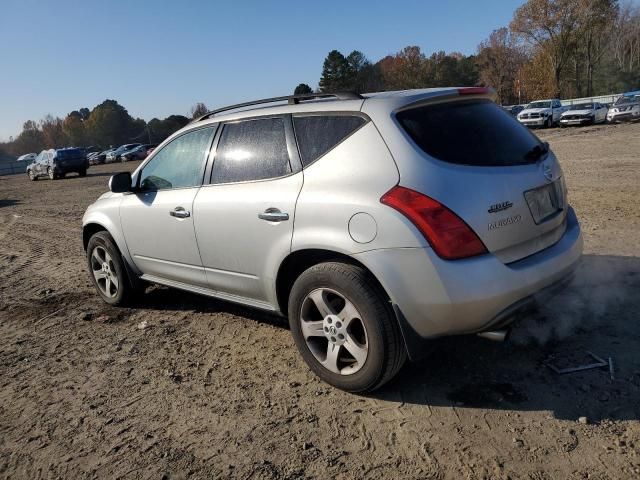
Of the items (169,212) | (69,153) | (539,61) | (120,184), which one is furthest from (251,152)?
(539,61)

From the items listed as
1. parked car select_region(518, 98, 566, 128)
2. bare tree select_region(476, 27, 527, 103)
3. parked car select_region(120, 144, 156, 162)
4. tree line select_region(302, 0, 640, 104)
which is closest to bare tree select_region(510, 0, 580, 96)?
tree line select_region(302, 0, 640, 104)

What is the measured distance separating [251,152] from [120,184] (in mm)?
1571

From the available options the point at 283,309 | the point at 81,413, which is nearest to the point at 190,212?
the point at 283,309

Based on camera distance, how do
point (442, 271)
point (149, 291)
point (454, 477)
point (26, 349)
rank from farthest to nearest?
point (149, 291) → point (26, 349) → point (442, 271) → point (454, 477)

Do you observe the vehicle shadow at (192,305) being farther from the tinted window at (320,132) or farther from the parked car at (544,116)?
the parked car at (544,116)

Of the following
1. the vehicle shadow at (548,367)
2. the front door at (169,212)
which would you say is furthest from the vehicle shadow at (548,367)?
the front door at (169,212)

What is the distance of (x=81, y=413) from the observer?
3.35m

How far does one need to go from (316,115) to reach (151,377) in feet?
7.12

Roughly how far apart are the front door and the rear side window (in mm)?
1835

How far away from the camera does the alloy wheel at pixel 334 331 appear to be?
3.14 meters

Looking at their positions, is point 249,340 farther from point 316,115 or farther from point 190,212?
point 316,115

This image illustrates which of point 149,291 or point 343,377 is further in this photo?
point 149,291

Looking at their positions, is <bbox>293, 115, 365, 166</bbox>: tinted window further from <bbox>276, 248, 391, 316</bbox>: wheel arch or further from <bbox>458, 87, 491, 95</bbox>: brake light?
<bbox>458, 87, 491, 95</bbox>: brake light

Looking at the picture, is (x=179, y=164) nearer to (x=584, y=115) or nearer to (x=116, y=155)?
(x=584, y=115)
